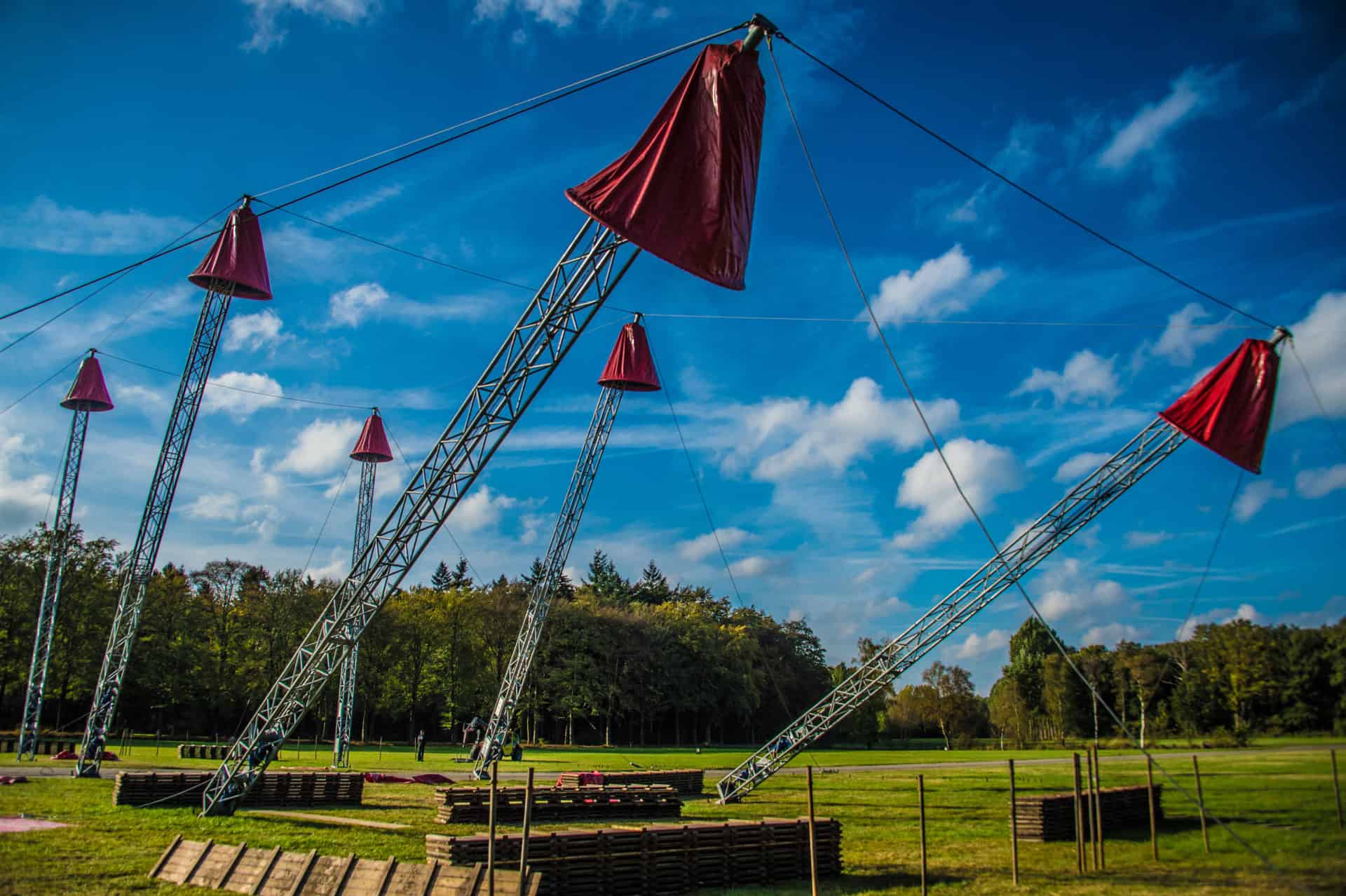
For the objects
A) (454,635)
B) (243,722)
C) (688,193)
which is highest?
(688,193)

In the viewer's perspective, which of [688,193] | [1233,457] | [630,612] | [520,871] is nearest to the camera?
[520,871]

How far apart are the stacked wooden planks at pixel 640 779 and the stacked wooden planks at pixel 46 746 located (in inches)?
1005

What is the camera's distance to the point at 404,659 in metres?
65.1

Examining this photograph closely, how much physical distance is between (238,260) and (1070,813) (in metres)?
27.3

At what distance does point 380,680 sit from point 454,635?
643 centimetres

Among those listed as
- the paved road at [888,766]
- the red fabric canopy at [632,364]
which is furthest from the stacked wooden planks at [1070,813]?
the red fabric canopy at [632,364]

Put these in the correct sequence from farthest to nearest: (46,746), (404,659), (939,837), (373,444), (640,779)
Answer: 1. (404,659)
2. (46,746)
3. (373,444)
4. (640,779)
5. (939,837)

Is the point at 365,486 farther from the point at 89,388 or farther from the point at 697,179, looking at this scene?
the point at 697,179

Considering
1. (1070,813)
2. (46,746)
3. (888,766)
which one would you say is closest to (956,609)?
(1070,813)

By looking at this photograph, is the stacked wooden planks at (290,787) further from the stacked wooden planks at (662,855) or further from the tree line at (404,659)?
the tree line at (404,659)

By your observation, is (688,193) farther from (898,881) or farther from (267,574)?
(267,574)

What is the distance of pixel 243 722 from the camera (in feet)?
198

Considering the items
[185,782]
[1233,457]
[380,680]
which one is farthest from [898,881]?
[380,680]

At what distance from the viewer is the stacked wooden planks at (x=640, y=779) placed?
1021 inches
